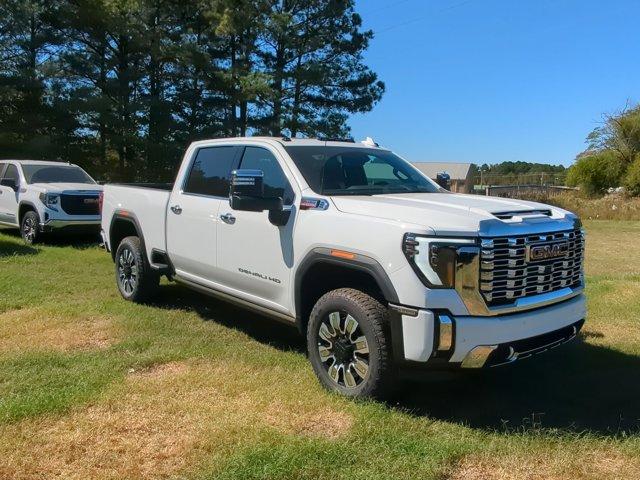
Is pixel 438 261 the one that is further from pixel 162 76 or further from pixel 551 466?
pixel 162 76

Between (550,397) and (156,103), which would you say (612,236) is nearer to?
(550,397)

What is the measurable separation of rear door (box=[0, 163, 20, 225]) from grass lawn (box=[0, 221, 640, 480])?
713cm

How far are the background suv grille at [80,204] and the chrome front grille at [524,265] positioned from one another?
1004 centimetres

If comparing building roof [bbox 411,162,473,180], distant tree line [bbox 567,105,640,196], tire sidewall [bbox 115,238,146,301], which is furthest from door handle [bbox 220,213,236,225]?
building roof [bbox 411,162,473,180]

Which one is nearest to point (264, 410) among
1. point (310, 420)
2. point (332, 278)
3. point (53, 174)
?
point (310, 420)

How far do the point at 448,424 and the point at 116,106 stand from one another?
81.8 ft

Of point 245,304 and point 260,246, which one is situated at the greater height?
point 260,246

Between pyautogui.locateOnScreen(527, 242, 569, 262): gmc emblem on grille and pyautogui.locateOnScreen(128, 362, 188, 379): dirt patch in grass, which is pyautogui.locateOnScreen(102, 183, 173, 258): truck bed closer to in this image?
pyautogui.locateOnScreen(128, 362, 188, 379): dirt patch in grass

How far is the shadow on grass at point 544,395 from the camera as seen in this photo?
4000 mm

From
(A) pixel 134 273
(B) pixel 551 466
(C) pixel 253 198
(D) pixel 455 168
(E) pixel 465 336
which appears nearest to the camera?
(B) pixel 551 466

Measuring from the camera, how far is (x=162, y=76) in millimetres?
27594

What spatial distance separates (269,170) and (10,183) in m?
9.92

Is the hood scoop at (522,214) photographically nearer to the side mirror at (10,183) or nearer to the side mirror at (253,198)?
the side mirror at (253,198)

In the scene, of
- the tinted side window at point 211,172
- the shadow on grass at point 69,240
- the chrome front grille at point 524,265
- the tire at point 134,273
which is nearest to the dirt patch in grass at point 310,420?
the chrome front grille at point 524,265
